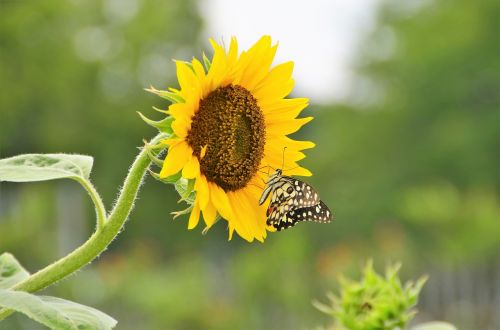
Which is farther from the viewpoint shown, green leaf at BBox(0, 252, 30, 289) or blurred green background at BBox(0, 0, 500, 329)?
blurred green background at BBox(0, 0, 500, 329)

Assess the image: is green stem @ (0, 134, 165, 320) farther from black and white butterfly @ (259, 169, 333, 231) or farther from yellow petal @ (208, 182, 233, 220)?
black and white butterfly @ (259, 169, 333, 231)

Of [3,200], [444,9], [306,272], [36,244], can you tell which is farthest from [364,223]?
[36,244]

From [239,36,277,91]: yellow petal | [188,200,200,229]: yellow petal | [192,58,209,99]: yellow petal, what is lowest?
[188,200,200,229]: yellow petal

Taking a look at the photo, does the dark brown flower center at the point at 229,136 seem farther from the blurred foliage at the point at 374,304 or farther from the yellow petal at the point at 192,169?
the blurred foliage at the point at 374,304

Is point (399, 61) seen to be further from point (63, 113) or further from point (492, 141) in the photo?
point (63, 113)

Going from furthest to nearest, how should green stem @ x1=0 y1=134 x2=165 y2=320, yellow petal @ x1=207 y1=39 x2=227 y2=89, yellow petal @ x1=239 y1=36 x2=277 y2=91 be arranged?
yellow petal @ x1=239 y1=36 x2=277 y2=91 < yellow petal @ x1=207 y1=39 x2=227 y2=89 < green stem @ x1=0 y1=134 x2=165 y2=320

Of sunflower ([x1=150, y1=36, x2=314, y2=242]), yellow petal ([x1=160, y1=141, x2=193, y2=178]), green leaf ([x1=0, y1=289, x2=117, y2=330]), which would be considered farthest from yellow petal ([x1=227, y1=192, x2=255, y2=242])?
green leaf ([x1=0, y1=289, x2=117, y2=330])

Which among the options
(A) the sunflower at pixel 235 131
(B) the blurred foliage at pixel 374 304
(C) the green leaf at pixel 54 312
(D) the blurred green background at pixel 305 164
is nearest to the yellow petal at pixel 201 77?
(A) the sunflower at pixel 235 131
